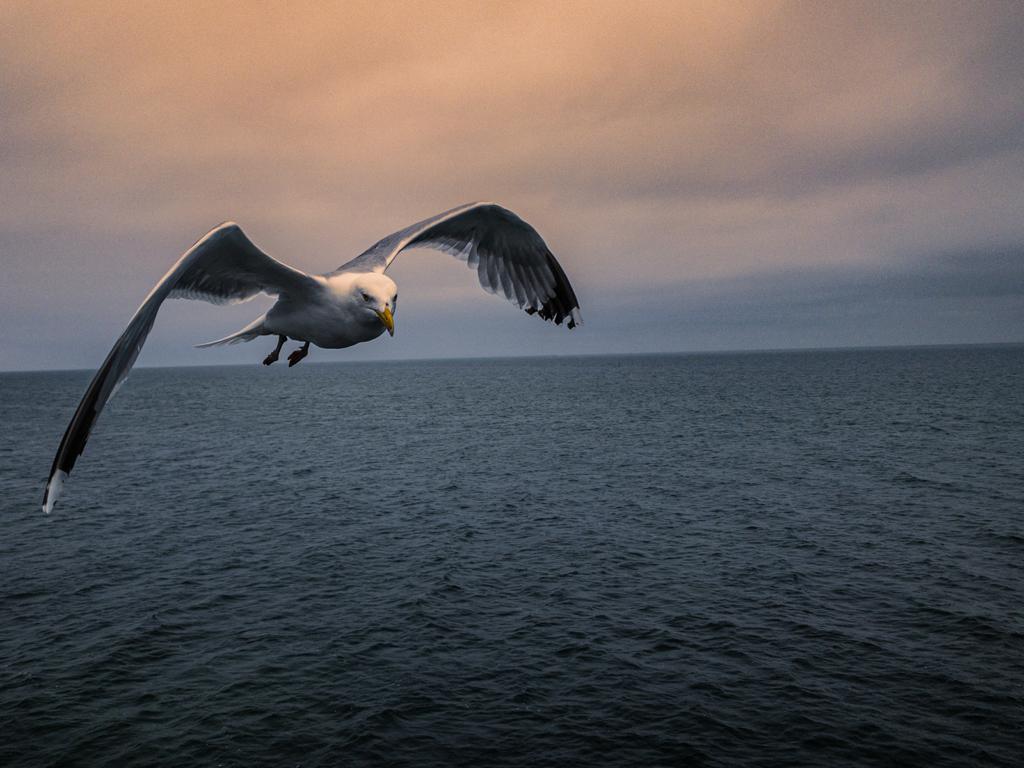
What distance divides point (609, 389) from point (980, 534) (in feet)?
447

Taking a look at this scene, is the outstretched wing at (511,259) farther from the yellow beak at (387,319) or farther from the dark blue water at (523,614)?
the dark blue water at (523,614)

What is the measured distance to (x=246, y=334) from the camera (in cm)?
741

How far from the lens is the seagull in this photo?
462 cm

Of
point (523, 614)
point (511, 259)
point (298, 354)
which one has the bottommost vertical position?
point (523, 614)

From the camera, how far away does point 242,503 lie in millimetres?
51781

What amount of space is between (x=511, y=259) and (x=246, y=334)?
3530 millimetres

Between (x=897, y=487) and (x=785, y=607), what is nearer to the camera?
(x=785, y=607)

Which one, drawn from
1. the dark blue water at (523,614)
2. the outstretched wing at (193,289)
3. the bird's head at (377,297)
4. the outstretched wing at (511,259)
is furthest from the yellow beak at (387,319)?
the dark blue water at (523,614)

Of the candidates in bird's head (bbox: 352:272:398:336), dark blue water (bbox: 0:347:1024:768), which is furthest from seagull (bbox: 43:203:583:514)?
dark blue water (bbox: 0:347:1024:768)

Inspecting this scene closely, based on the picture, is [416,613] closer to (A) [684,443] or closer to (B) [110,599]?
(B) [110,599]

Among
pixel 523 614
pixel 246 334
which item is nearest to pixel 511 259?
pixel 246 334

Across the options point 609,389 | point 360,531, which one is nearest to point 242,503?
point 360,531

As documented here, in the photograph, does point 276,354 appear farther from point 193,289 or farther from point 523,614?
point 523,614

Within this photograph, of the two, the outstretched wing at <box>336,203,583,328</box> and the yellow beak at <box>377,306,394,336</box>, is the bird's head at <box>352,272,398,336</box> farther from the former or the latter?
the outstretched wing at <box>336,203,583,328</box>
